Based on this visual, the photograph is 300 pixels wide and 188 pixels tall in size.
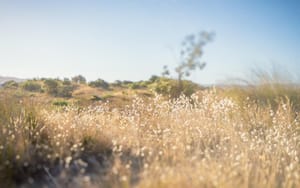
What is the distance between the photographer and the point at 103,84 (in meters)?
26.3

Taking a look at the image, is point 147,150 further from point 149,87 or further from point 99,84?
point 99,84

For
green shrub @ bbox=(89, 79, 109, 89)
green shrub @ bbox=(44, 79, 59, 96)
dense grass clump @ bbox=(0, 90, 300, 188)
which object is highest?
green shrub @ bbox=(89, 79, 109, 89)

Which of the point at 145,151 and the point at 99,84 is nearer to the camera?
the point at 145,151

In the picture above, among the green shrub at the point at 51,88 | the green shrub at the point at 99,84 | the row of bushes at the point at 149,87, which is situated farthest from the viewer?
the green shrub at the point at 99,84

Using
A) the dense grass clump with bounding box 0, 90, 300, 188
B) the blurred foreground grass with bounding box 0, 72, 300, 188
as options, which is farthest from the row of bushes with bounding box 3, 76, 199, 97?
the dense grass clump with bounding box 0, 90, 300, 188

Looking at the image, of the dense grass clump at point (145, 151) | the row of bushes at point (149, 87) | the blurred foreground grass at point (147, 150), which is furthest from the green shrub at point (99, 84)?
the dense grass clump at point (145, 151)

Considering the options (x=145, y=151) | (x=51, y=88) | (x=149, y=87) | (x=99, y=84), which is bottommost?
(x=145, y=151)

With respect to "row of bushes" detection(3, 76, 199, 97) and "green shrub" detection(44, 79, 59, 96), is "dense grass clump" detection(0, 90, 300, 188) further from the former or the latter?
"green shrub" detection(44, 79, 59, 96)

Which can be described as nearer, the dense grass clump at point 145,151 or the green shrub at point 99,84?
the dense grass clump at point 145,151

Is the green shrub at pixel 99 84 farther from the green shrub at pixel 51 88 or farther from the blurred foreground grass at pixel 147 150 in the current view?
the blurred foreground grass at pixel 147 150

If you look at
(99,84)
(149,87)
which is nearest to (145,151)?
(149,87)

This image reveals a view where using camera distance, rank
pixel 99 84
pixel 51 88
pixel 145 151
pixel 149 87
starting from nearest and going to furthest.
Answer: pixel 145 151 → pixel 149 87 → pixel 51 88 → pixel 99 84

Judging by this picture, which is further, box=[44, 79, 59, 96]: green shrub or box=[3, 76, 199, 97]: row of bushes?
box=[44, 79, 59, 96]: green shrub

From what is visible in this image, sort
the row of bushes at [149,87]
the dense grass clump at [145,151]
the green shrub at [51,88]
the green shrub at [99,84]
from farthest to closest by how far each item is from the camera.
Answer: the green shrub at [99,84], the green shrub at [51,88], the row of bushes at [149,87], the dense grass clump at [145,151]
